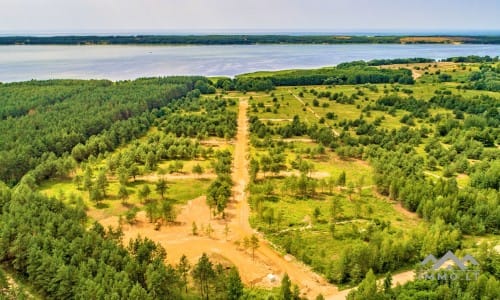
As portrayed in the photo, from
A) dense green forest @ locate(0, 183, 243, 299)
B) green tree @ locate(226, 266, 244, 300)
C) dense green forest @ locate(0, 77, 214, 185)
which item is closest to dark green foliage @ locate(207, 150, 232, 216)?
dense green forest @ locate(0, 183, 243, 299)

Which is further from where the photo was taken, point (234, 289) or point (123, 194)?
point (123, 194)

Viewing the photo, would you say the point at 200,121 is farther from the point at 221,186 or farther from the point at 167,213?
the point at 167,213

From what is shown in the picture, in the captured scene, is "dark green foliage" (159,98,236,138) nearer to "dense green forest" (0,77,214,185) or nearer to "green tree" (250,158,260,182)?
"dense green forest" (0,77,214,185)

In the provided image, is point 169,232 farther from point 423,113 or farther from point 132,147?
point 423,113

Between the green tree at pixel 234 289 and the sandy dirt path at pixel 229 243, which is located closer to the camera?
the green tree at pixel 234 289

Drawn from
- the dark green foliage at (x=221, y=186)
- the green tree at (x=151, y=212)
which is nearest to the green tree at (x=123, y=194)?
the green tree at (x=151, y=212)

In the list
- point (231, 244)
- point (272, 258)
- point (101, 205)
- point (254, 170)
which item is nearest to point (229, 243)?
point (231, 244)

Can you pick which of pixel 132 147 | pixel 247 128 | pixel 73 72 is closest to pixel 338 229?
pixel 132 147

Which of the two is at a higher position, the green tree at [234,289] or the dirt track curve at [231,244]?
the green tree at [234,289]

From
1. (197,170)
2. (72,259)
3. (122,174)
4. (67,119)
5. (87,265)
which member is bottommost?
(197,170)

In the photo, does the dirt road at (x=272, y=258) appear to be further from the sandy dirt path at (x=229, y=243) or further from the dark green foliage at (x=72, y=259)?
the dark green foliage at (x=72, y=259)

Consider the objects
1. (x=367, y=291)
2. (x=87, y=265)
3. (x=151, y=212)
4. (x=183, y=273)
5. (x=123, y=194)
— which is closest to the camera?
(x=367, y=291)
